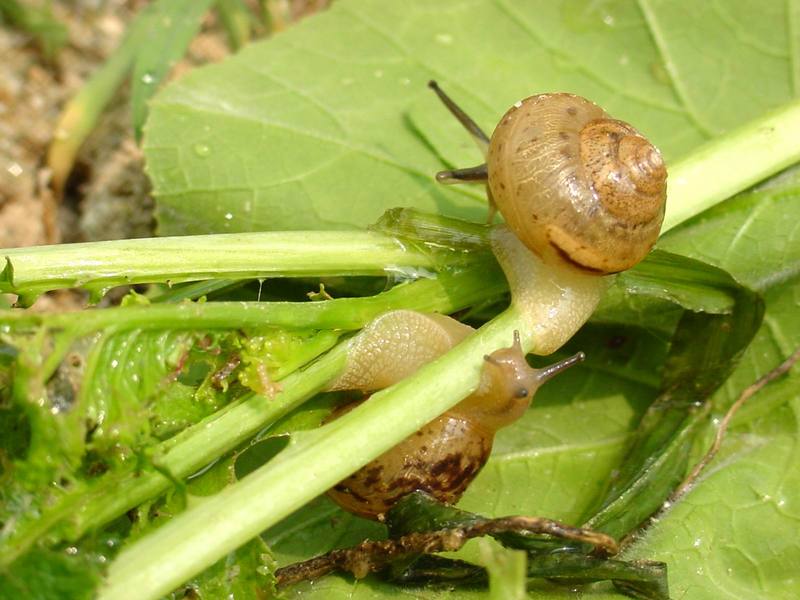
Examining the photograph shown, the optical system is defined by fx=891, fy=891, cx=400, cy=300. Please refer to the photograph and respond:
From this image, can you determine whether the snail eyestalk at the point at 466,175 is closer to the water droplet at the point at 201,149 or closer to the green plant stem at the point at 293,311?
the green plant stem at the point at 293,311

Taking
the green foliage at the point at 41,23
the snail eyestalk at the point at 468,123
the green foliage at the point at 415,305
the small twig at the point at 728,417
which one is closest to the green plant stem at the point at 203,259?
the green foliage at the point at 415,305

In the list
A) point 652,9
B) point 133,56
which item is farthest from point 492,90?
point 133,56

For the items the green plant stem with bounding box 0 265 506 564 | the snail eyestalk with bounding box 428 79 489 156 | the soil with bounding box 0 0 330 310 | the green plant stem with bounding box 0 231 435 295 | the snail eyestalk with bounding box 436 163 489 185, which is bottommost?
the green plant stem with bounding box 0 265 506 564

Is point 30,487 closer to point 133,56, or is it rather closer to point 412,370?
point 412,370

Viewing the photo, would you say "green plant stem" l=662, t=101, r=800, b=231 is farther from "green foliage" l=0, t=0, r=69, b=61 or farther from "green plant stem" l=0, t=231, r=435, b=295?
"green foliage" l=0, t=0, r=69, b=61

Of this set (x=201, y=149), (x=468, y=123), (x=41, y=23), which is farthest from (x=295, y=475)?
(x=41, y=23)

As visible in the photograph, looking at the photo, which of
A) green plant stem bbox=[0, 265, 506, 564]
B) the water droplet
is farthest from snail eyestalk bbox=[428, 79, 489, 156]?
the water droplet

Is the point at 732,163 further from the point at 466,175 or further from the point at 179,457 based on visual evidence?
the point at 179,457

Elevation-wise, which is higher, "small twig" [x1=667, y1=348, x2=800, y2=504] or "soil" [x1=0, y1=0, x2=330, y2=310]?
"soil" [x1=0, y1=0, x2=330, y2=310]
